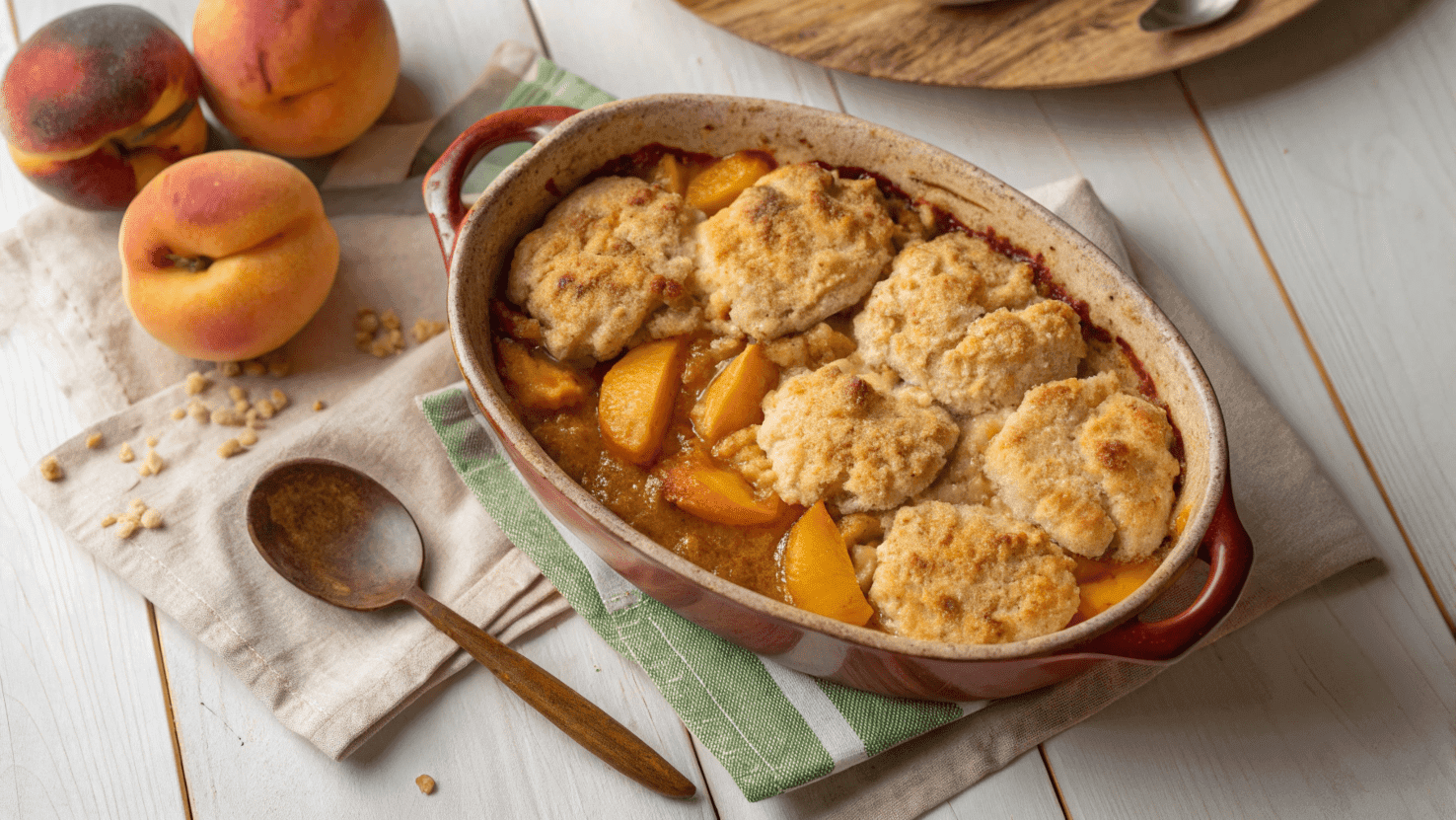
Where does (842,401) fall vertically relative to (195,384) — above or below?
below

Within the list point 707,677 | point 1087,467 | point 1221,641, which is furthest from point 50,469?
point 1221,641

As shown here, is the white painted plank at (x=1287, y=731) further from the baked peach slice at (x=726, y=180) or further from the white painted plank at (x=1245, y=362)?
the baked peach slice at (x=726, y=180)

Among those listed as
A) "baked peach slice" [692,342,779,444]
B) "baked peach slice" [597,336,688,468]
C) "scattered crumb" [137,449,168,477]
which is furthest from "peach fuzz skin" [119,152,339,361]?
"baked peach slice" [692,342,779,444]

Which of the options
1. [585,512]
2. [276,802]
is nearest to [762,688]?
[585,512]

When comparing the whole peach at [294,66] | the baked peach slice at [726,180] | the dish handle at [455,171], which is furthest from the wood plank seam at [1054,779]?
the whole peach at [294,66]

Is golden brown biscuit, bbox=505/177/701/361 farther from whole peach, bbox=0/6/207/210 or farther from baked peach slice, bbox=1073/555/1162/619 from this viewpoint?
whole peach, bbox=0/6/207/210

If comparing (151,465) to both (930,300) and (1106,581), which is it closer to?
(930,300)
